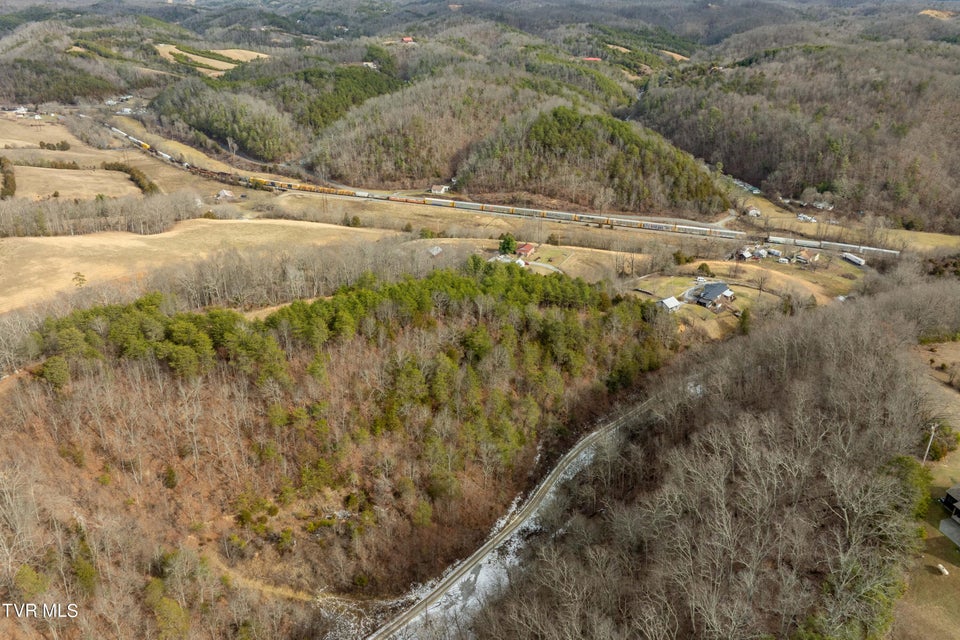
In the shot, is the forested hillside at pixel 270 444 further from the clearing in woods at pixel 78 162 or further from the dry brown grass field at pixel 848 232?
the clearing in woods at pixel 78 162

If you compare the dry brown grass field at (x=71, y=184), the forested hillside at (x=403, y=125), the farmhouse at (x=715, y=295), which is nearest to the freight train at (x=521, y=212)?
the forested hillside at (x=403, y=125)

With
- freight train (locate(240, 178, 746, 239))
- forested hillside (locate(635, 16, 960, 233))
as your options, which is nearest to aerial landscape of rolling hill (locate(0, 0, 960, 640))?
freight train (locate(240, 178, 746, 239))

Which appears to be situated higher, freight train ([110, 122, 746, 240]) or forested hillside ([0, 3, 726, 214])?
forested hillside ([0, 3, 726, 214])

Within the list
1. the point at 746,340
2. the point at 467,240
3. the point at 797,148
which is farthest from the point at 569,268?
the point at 797,148

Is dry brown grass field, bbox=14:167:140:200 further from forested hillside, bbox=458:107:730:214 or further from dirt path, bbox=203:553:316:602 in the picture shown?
dirt path, bbox=203:553:316:602

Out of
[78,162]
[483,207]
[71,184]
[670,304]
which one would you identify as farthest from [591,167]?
[78,162]

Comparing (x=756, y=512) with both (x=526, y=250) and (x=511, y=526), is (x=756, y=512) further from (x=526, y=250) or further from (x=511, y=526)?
(x=526, y=250)

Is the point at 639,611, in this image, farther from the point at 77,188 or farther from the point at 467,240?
the point at 77,188
